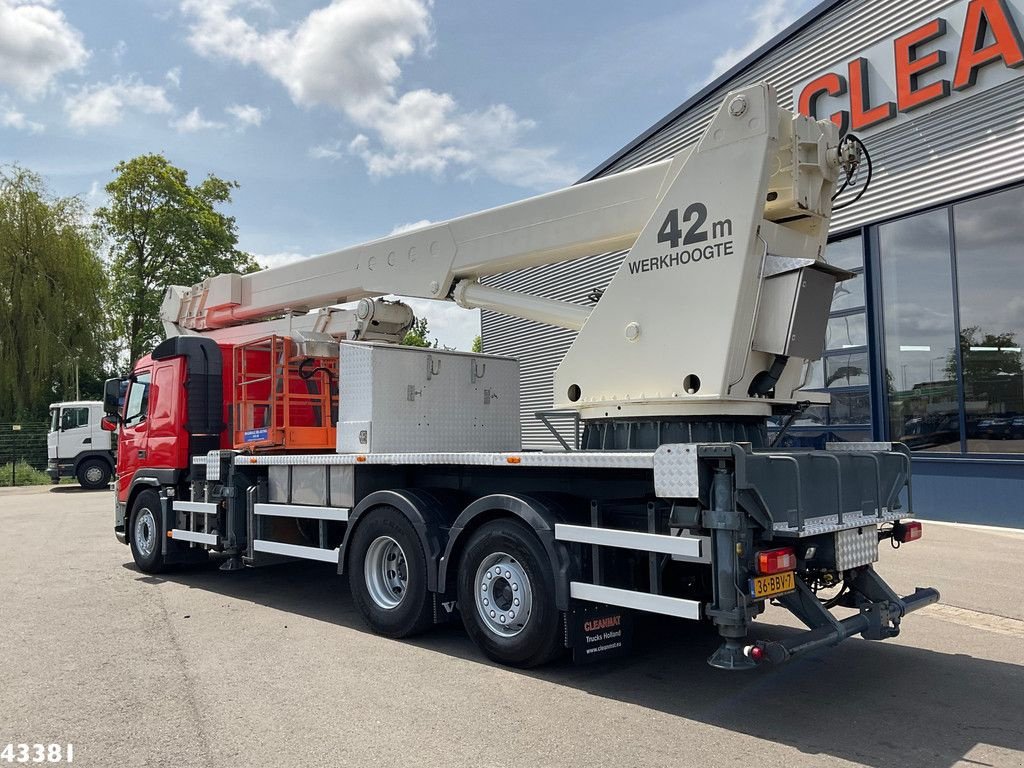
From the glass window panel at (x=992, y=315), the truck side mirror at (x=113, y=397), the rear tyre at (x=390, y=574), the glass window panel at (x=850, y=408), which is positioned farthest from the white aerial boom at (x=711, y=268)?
the glass window panel at (x=850, y=408)

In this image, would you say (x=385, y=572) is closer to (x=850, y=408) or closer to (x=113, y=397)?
(x=113, y=397)

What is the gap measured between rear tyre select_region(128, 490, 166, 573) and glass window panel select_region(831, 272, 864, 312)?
10809mm

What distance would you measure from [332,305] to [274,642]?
3.95 meters

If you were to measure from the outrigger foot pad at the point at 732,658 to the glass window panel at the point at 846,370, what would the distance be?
33.8 ft

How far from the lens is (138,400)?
1035 centimetres

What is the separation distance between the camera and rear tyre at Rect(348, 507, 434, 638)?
6.45 m

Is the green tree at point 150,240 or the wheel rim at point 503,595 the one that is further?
the green tree at point 150,240

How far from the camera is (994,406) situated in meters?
12.0

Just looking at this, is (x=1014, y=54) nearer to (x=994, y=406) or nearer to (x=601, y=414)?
(x=994, y=406)

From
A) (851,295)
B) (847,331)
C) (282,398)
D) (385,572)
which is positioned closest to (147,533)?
(282,398)

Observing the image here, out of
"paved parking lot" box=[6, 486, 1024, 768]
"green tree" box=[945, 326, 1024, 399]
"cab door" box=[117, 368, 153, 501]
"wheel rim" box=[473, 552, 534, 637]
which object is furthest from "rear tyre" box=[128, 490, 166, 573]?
"green tree" box=[945, 326, 1024, 399]

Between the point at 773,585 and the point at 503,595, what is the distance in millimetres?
1934

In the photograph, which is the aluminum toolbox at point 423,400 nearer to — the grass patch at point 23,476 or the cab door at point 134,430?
the cab door at point 134,430

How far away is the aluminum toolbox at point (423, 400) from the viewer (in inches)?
296
